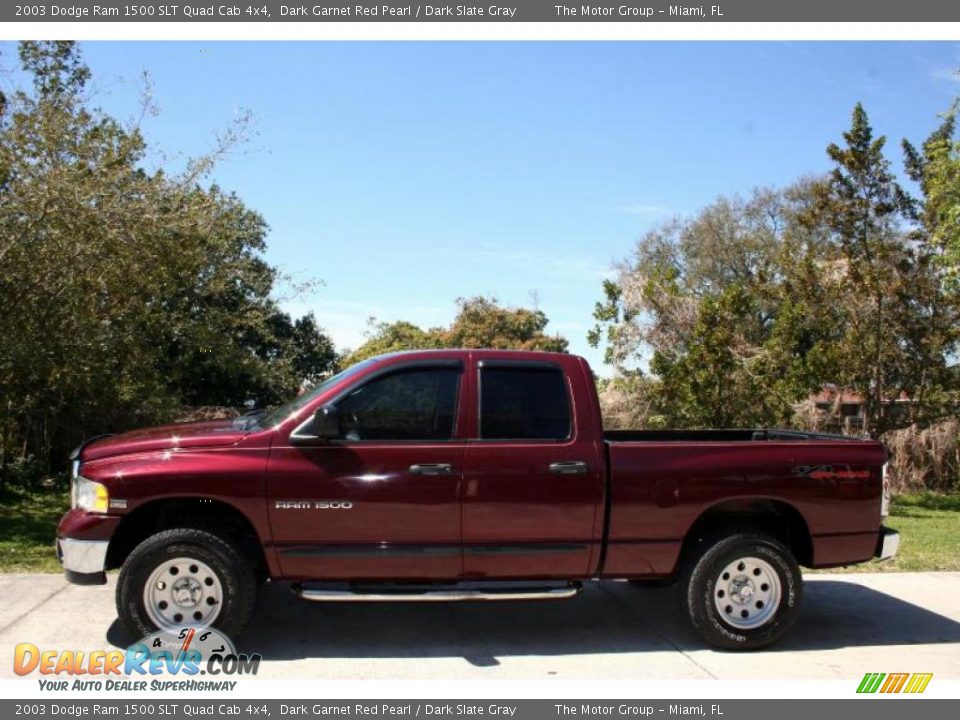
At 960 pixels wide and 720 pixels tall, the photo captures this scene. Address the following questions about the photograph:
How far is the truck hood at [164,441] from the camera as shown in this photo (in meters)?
5.91

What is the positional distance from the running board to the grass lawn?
3712 millimetres

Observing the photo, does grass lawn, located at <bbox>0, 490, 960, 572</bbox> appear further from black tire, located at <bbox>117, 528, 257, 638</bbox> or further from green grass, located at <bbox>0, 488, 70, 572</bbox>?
black tire, located at <bbox>117, 528, 257, 638</bbox>

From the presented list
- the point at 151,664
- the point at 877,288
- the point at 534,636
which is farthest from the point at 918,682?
the point at 877,288

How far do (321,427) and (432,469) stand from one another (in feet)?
2.52

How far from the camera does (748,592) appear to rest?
6.28 m

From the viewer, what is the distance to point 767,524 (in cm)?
664

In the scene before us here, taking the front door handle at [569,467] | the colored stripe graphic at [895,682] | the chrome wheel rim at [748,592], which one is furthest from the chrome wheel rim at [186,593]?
the colored stripe graphic at [895,682]

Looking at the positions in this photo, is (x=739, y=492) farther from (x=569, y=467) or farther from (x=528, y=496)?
(x=528, y=496)

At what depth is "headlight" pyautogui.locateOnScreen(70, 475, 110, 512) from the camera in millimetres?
5812

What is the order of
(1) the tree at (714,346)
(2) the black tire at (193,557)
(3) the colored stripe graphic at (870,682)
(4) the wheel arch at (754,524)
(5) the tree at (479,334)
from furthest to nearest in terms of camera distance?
(5) the tree at (479,334) < (1) the tree at (714,346) < (4) the wheel arch at (754,524) < (2) the black tire at (193,557) < (3) the colored stripe graphic at (870,682)

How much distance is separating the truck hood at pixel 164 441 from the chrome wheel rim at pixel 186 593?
2.41 feet

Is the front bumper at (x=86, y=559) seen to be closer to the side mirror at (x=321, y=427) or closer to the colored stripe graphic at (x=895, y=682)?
the side mirror at (x=321, y=427)

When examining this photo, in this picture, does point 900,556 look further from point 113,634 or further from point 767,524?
Result: point 113,634
